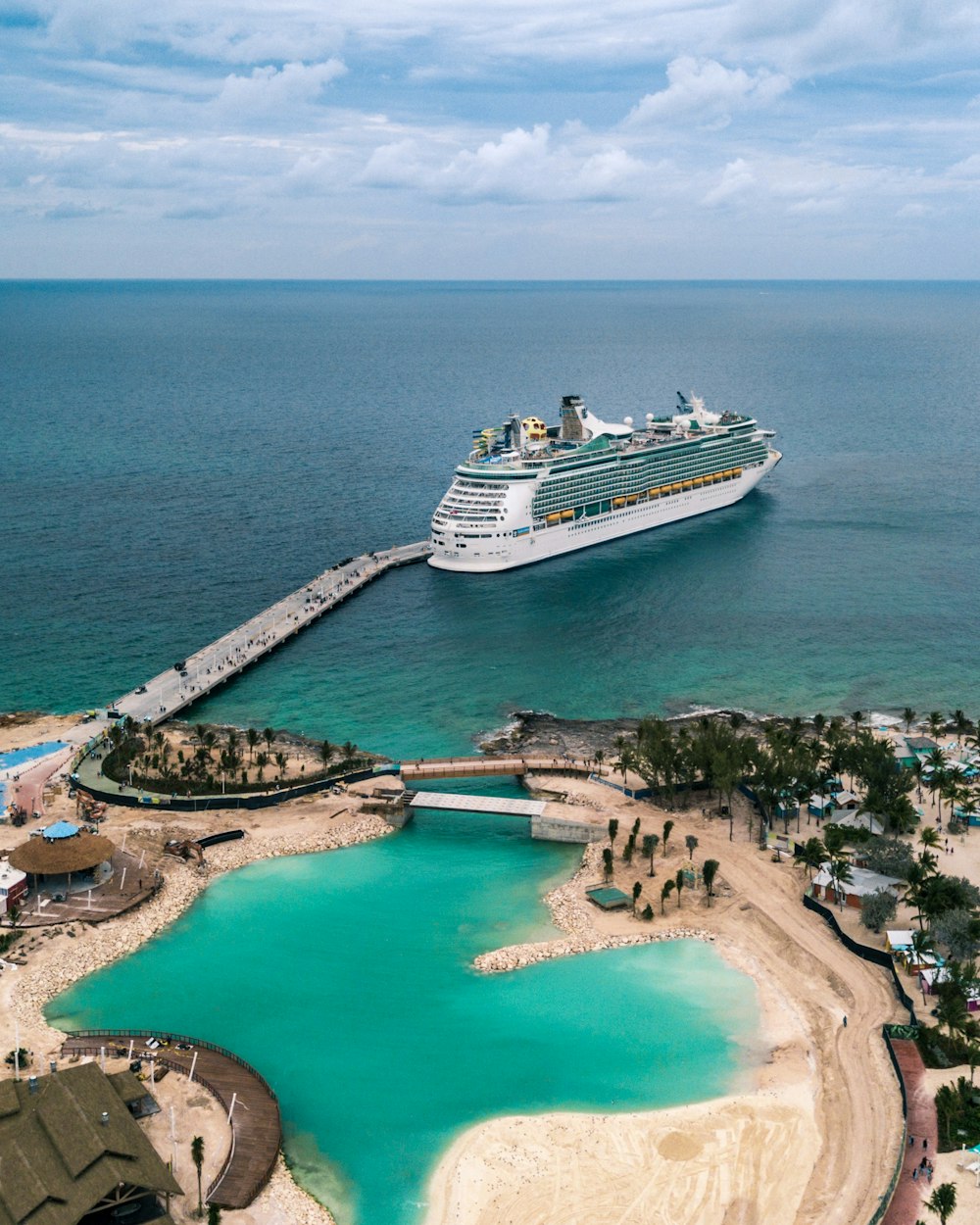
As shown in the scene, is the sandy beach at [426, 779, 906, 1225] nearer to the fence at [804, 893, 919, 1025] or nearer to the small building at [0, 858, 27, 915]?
the fence at [804, 893, 919, 1025]

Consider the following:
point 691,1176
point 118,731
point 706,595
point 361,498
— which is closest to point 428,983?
point 691,1176

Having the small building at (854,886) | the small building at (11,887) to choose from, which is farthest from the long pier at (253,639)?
the small building at (854,886)

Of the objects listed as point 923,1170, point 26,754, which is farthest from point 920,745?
point 26,754

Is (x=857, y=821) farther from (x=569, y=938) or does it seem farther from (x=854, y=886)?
(x=569, y=938)

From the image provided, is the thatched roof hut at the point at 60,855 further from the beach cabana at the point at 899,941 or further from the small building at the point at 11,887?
the beach cabana at the point at 899,941

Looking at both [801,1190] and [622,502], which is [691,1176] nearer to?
[801,1190]

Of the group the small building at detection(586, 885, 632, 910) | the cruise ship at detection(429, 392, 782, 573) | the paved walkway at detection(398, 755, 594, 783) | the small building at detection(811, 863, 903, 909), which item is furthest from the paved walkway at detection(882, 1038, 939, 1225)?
A: the cruise ship at detection(429, 392, 782, 573)

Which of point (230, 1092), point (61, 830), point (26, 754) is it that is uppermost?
point (61, 830)

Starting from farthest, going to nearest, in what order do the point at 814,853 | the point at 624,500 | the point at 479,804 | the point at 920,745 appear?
the point at 624,500
the point at 920,745
the point at 479,804
the point at 814,853
